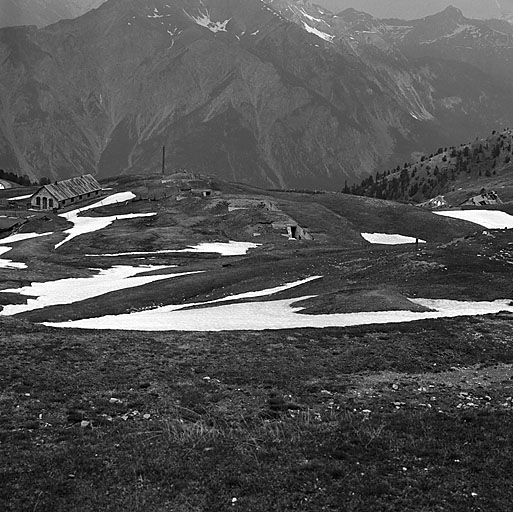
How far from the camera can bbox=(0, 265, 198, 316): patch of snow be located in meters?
63.1

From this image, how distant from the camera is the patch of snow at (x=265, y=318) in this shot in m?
37.5

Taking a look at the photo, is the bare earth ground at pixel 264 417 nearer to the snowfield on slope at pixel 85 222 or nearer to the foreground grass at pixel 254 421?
the foreground grass at pixel 254 421

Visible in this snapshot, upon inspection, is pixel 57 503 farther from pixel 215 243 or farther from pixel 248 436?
pixel 215 243

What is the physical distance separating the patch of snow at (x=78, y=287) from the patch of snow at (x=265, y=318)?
72.0 ft

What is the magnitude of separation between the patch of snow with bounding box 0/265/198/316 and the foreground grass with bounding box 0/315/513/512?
31.5m

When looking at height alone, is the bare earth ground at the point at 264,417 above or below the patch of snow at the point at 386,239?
above

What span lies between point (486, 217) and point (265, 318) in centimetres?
12855

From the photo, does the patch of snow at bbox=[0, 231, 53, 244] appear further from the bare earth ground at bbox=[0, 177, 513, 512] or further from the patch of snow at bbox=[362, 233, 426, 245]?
the bare earth ground at bbox=[0, 177, 513, 512]

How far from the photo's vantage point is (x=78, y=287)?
7306cm

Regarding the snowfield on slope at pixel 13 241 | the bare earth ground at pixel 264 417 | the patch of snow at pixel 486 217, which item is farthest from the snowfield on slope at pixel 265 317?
the patch of snow at pixel 486 217

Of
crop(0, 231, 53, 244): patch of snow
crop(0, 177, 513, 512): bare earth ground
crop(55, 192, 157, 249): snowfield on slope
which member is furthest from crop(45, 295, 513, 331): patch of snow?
crop(0, 231, 53, 244): patch of snow

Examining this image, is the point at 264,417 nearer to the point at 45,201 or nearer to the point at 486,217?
the point at 486,217

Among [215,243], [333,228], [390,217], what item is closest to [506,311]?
[215,243]

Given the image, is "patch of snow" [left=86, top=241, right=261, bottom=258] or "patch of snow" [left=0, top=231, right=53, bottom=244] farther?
"patch of snow" [left=0, top=231, right=53, bottom=244]
